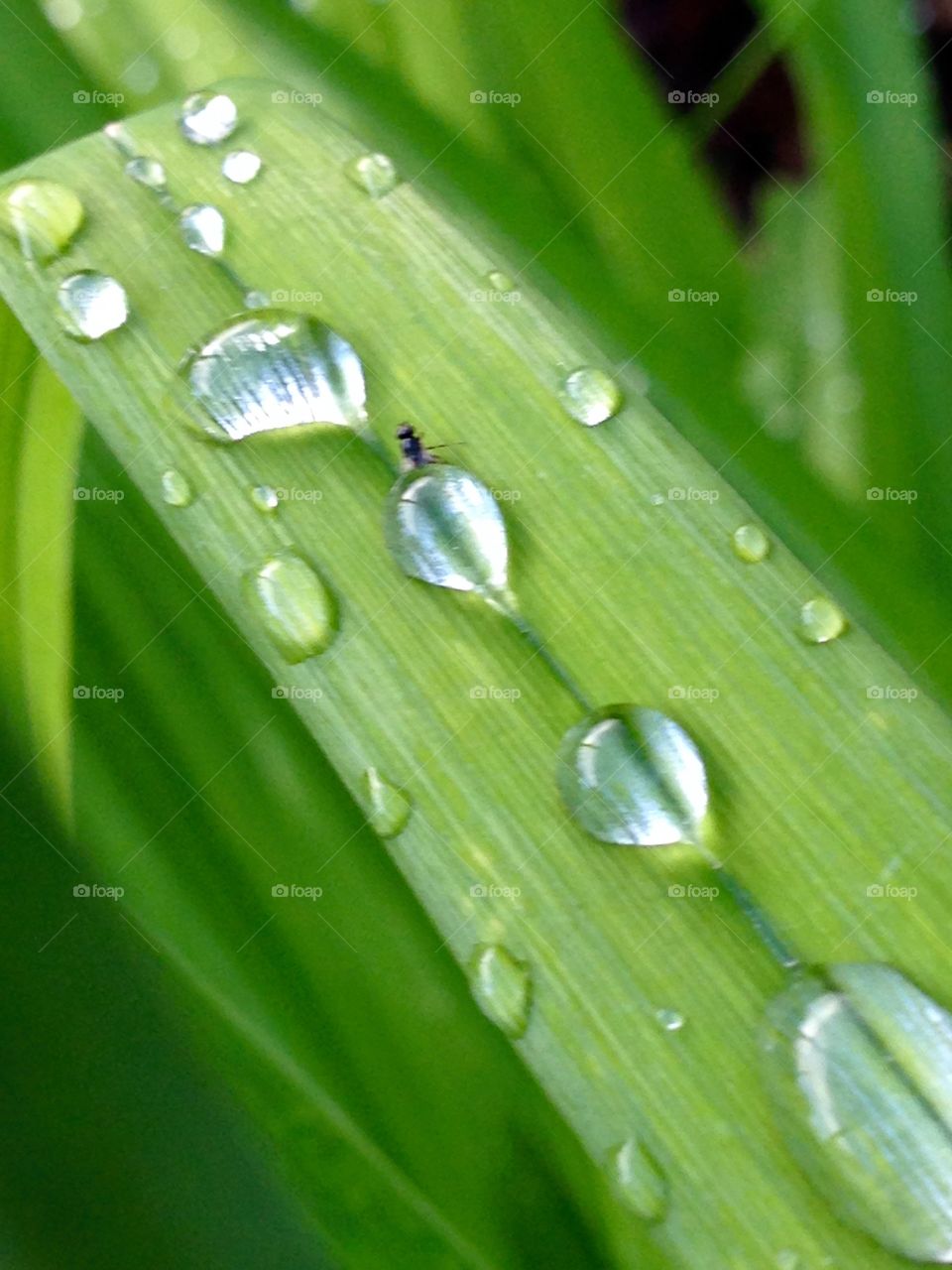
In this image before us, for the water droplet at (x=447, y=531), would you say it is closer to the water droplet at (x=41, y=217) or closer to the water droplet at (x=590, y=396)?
the water droplet at (x=590, y=396)

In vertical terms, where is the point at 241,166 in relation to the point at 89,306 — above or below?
above

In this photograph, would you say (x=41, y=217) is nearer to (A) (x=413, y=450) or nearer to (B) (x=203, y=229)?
(B) (x=203, y=229)

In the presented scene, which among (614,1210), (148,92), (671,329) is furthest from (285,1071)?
(148,92)

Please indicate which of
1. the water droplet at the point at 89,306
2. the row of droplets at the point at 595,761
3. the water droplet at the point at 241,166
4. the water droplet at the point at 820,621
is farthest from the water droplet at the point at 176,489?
the water droplet at the point at 820,621

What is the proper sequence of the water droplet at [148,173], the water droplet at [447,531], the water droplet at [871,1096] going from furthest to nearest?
the water droplet at [148,173]
the water droplet at [447,531]
the water droplet at [871,1096]

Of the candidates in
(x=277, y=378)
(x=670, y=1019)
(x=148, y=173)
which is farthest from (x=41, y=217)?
(x=670, y=1019)

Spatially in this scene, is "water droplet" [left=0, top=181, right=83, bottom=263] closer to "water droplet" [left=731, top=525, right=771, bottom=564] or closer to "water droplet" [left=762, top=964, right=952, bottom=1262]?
"water droplet" [left=731, top=525, right=771, bottom=564]

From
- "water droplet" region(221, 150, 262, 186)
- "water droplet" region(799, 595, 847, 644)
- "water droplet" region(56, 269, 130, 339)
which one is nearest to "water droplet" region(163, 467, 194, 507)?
"water droplet" region(56, 269, 130, 339)
